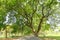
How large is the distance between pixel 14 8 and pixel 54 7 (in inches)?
144

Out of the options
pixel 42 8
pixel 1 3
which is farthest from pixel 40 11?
pixel 1 3

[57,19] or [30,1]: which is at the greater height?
[30,1]

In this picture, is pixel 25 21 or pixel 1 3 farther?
pixel 25 21

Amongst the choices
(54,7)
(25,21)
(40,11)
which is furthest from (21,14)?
(54,7)

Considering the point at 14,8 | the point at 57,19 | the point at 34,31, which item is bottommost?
the point at 34,31

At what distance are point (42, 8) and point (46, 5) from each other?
50cm

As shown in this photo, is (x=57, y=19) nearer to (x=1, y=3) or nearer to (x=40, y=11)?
(x=40, y=11)

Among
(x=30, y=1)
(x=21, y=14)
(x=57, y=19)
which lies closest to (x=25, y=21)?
(x=21, y=14)

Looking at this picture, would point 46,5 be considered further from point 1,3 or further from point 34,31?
point 1,3

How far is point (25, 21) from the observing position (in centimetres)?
1706

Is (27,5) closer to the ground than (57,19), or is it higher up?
higher up

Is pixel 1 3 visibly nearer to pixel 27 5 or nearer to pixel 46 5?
pixel 27 5

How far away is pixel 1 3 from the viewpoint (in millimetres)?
15891

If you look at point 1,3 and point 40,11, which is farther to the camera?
point 40,11
